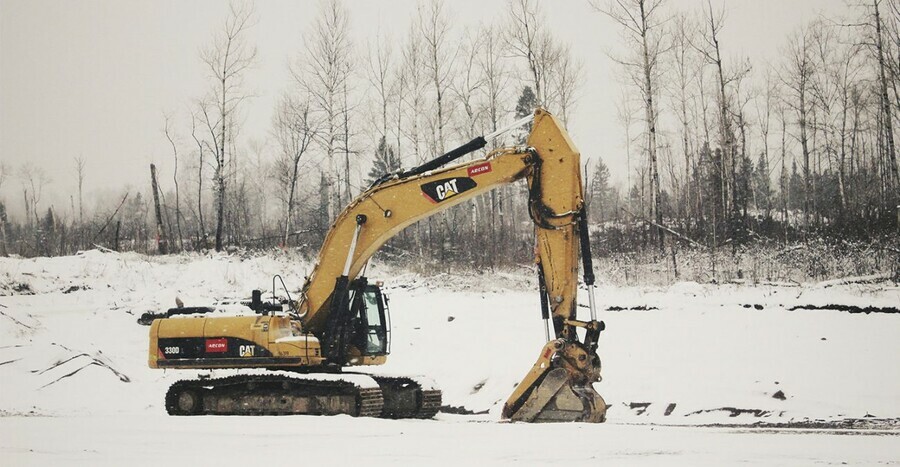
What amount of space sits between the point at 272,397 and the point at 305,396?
1.55 feet

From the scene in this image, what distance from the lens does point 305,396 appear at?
1016cm

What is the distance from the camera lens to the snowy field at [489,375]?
668cm

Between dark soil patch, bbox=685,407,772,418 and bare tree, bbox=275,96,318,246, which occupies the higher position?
bare tree, bbox=275,96,318,246

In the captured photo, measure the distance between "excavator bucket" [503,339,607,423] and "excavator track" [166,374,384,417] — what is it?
1.89 meters

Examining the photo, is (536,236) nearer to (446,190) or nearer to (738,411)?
(446,190)

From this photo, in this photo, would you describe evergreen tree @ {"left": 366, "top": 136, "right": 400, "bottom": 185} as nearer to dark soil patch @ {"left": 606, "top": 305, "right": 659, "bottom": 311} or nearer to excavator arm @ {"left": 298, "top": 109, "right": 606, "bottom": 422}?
dark soil patch @ {"left": 606, "top": 305, "right": 659, "bottom": 311}

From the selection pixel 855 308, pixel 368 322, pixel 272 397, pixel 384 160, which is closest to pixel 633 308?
pixel 855 308

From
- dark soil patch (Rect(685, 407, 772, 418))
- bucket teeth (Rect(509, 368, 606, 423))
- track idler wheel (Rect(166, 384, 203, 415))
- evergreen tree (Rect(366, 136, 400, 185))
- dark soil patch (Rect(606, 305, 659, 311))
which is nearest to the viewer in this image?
bucket teeth (Rect(509, 368, 606, 423))

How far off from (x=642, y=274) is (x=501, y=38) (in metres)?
11.6

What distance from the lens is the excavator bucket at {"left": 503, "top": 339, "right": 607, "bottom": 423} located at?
9.18m

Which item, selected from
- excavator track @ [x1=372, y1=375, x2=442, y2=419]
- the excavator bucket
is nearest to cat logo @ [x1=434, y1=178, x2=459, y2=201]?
the excavator bucket

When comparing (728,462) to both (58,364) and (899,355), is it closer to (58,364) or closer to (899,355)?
(899,355)

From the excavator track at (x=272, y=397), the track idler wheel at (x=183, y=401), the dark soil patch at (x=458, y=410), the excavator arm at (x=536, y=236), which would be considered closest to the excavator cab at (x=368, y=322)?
the excavator arm at (x=536, y=236)

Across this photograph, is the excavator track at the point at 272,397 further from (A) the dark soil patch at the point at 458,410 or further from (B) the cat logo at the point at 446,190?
(A) the dark soil patch at the point at 458,410
